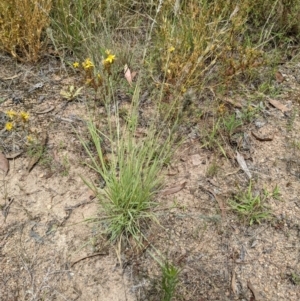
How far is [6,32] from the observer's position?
2.71 meters

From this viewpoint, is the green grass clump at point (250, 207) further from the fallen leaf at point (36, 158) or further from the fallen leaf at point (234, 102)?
the fallen leaf at point (36, 158)

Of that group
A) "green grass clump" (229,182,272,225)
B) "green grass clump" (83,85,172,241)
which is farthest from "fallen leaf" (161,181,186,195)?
"green grass clump" (229,182,272,225)

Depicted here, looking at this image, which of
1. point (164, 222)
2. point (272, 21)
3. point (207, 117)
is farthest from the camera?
point (272, 21)

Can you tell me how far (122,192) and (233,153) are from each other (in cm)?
83

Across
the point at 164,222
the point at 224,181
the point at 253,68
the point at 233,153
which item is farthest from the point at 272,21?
the point at 164,222

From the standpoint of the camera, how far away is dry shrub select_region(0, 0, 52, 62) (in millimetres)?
2678

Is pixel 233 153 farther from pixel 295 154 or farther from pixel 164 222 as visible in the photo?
pixel 164 222

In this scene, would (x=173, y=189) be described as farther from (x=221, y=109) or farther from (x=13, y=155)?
(x=13, y=155)

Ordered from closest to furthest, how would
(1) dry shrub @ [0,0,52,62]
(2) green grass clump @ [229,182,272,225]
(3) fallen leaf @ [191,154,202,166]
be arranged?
(2) green grass clump @ [229,182,272,225] < (3) fallen leaf @ [191,154,202,166] < (1) dry shrub @ [0,0,52,62]

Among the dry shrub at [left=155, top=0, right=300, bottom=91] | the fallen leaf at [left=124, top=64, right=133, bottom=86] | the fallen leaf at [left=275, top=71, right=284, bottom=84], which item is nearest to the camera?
the dry shrub at [left=155, top=0, right=300, bottom=91]

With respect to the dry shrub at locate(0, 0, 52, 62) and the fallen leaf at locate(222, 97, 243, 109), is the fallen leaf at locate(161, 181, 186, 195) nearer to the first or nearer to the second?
the fallen leaf at locate(222, 97, 243, 109)

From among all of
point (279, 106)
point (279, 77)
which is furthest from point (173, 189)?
point (279, 77)

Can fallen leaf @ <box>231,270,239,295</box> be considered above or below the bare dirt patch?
below

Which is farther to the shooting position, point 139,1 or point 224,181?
point 139,1
